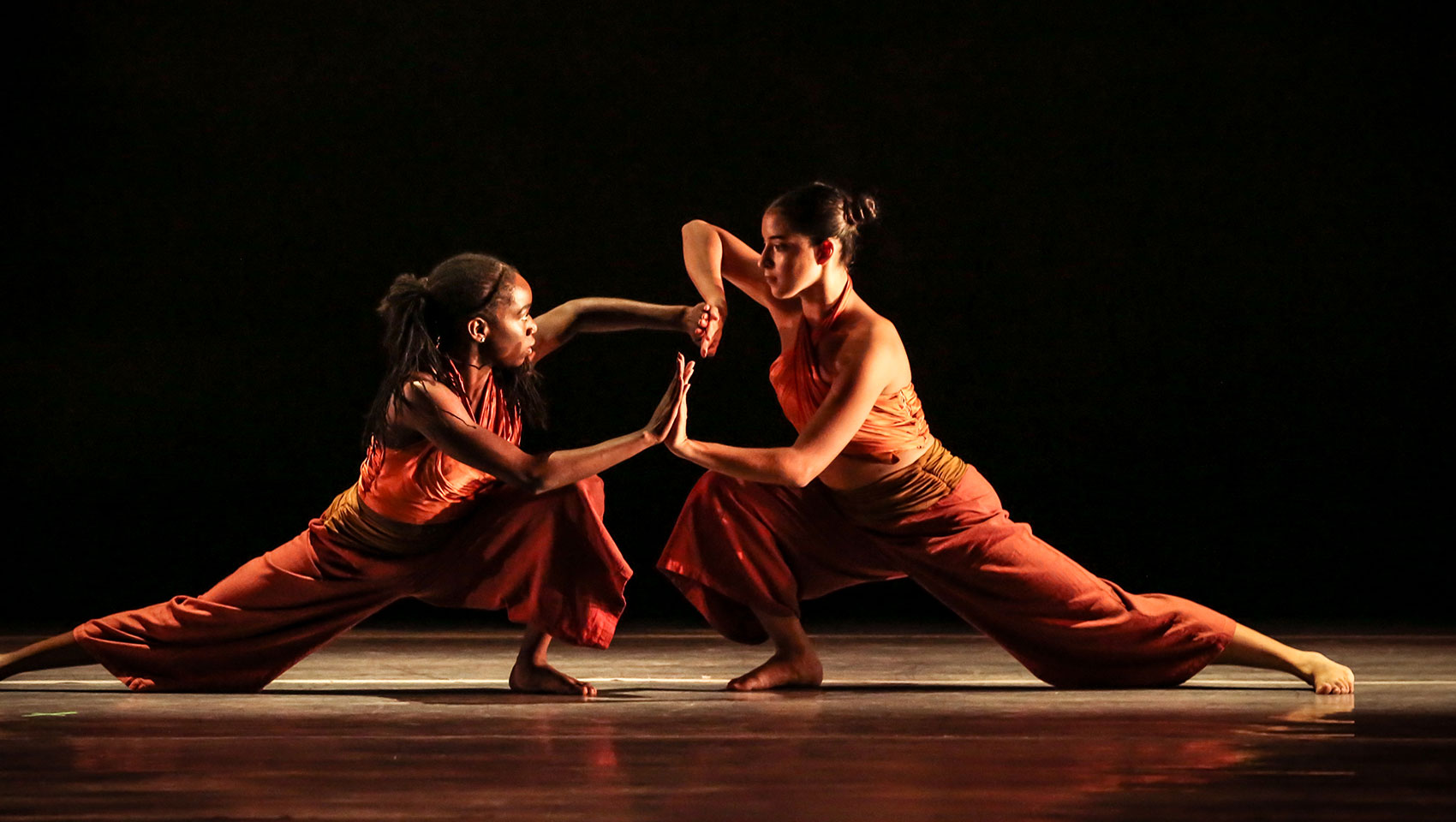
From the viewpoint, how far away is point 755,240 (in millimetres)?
4977

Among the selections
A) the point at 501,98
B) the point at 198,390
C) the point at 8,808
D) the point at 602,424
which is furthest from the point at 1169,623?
the point at 198,390

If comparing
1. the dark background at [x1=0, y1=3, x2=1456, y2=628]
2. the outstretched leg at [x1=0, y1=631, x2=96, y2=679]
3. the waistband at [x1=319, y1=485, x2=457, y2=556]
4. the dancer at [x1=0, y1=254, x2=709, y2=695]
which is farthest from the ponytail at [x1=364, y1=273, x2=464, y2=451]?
the dark background at [x1=0, y1=3, x2=1456, y2=628]

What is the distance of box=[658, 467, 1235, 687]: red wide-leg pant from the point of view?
2.99m

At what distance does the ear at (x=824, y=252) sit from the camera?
307cm

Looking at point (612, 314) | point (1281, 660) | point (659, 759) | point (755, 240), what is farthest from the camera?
point (755, 240)

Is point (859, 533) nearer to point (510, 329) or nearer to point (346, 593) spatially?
point (510, 329)

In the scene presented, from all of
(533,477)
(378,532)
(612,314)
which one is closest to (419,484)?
(378,532)

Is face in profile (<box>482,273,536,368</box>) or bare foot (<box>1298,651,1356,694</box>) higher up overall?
face in profile (<box>482,273,536,368</box>)

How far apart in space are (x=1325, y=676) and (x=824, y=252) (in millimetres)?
1147

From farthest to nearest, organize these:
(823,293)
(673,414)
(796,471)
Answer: (823,293), (796,471), (673,414)

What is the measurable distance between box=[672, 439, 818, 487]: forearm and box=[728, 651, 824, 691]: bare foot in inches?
15.7

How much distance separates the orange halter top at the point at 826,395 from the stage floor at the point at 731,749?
44cm

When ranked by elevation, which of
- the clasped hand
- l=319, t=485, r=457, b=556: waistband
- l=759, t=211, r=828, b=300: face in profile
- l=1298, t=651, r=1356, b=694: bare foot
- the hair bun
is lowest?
l=1298, t=651, r=1356, b=694: bare foot

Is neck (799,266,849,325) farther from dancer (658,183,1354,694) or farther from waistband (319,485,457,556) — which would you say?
waistband (319,485,457,556)
